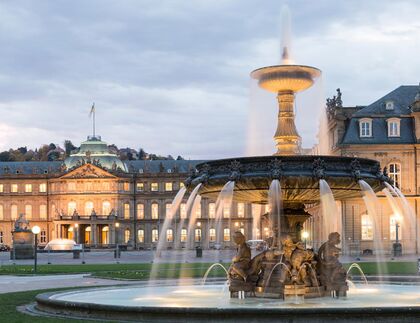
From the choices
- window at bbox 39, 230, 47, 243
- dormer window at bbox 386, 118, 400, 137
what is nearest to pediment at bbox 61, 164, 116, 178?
window at bbox 39, 230, 47, 243

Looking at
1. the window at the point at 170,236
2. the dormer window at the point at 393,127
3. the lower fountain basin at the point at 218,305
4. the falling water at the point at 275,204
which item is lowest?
the lower fountain basin at the point at 218,305

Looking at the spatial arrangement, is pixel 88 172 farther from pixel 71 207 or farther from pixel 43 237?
pixel 43 237

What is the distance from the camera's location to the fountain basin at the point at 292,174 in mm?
18359

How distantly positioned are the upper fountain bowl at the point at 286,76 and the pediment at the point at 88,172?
11858cm

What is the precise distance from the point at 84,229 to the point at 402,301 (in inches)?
4762

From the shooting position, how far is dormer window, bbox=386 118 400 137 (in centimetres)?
7462

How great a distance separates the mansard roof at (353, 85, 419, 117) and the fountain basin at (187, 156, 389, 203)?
187 ft

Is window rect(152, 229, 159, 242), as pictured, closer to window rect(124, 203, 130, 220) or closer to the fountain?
window rect(124, 203, 130, 220)

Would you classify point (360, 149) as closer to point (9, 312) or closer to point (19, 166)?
point (9, 312)

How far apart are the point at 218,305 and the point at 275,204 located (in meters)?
2.57

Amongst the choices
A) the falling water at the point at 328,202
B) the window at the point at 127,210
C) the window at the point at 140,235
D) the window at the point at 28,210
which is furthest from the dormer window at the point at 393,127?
the window at the point at 28,210

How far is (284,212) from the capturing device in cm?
2036

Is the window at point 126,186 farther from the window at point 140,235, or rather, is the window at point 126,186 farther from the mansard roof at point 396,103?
the mansard roof at point 396,103

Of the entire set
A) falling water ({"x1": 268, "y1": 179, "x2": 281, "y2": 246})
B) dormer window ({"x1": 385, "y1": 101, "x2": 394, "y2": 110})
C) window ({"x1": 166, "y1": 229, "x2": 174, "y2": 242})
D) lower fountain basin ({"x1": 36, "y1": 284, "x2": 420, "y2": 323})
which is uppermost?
dormer window ({"x1": 385, "y1": 101, "x2": 394, "y2": 110})
